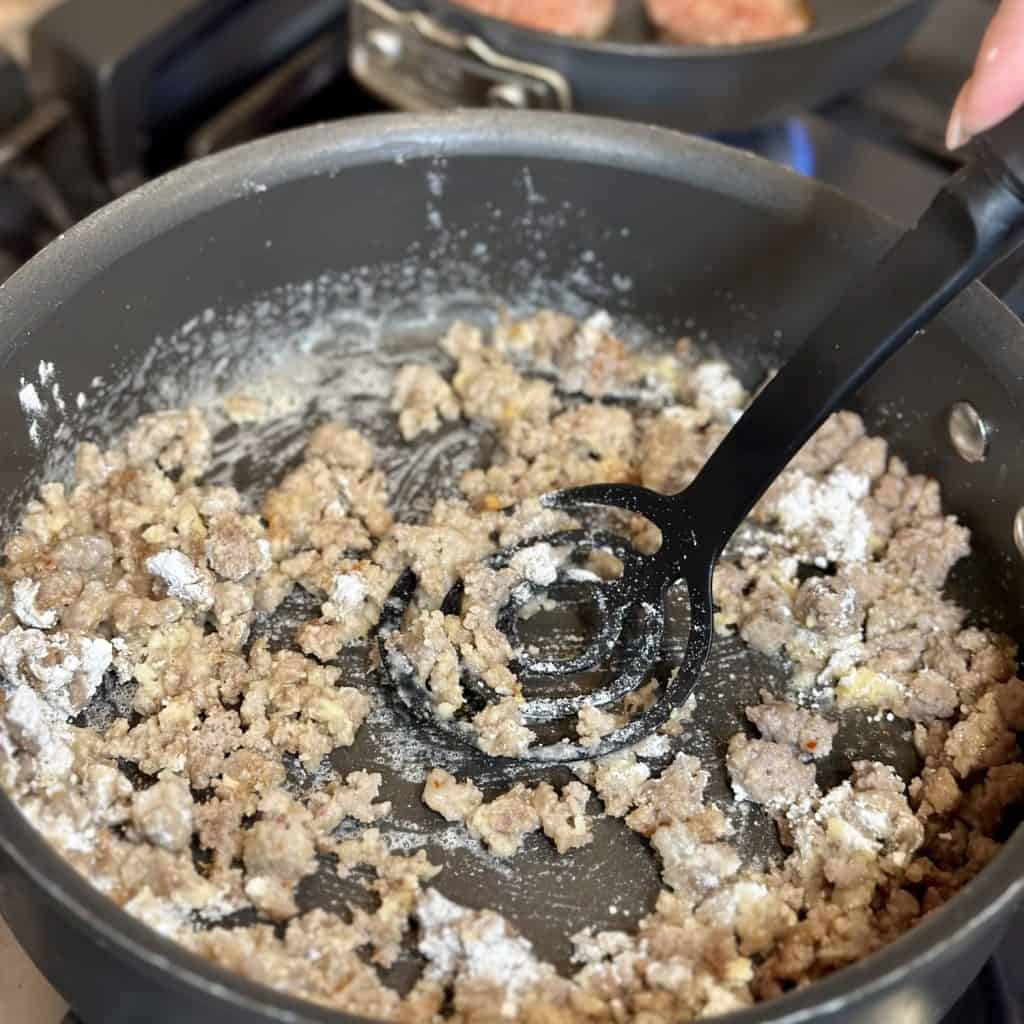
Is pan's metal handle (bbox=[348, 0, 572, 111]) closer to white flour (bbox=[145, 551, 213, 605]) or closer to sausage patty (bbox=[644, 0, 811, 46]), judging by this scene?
sausage patty (bbox=[644, 0, 811, 46])

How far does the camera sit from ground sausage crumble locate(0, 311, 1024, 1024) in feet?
3.60

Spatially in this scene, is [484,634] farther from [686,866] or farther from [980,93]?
[980,93]

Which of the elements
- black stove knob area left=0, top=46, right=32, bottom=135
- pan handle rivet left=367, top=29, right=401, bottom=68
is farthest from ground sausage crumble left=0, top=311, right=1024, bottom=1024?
black stove knob area left=0, top=46, right=32, bottom=135

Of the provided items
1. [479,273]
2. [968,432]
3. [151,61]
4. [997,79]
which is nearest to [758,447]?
[968,432]

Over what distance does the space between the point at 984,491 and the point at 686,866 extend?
1.76ft

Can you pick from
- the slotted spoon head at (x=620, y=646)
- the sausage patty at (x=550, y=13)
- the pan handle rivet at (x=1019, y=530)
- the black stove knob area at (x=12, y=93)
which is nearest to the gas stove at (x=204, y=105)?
the black stove knob area at (x=12, y=93)

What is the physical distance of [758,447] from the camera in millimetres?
1240

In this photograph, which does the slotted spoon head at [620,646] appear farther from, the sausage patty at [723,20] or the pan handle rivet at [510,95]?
the sausage patty at [723,20]

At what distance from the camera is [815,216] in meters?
1.43

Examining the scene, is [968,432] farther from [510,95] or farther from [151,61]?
[151,61]

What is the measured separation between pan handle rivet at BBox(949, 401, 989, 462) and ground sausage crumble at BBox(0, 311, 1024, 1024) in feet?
0.23

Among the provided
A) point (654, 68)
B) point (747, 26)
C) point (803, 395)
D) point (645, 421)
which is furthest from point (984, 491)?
point (747, 26)

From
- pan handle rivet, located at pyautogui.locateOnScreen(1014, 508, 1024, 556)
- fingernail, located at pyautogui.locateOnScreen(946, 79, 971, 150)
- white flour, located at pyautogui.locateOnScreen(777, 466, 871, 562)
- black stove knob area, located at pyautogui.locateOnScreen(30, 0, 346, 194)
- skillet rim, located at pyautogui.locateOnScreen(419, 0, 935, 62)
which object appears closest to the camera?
fingernail, located at pyautogui.locateOnScreen(946, 79, 971, 150)

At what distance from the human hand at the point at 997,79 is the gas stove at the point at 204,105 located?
0.50 metres
